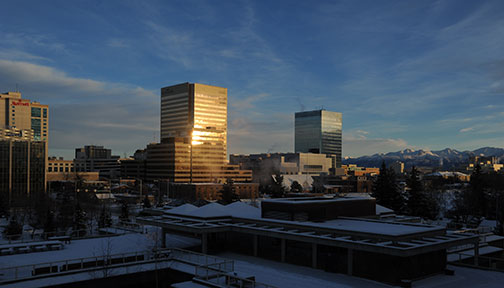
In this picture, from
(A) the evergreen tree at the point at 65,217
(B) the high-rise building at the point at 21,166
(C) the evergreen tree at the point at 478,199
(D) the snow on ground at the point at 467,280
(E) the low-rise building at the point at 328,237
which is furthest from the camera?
(B) the high-rise building at the point at 21,166

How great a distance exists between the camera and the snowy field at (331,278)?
32.4 m

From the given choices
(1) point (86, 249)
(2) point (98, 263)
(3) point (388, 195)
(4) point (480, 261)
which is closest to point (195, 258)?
(2) point (98, 263)

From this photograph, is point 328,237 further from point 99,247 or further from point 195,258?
point 99,247

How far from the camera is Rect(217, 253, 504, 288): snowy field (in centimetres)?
3241

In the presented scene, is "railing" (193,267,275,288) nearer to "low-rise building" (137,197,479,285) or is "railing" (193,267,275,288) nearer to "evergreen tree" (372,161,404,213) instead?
"low-rise building" (137,197,479,285)

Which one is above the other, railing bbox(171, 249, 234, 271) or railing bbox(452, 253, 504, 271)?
railing bbox(171, 249, 234, 271)

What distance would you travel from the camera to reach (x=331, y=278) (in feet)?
113

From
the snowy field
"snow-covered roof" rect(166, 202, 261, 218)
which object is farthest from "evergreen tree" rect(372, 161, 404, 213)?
the snowy field

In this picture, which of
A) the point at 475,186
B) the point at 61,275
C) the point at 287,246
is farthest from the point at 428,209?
the point at 61,275

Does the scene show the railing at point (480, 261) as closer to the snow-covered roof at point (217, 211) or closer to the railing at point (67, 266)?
the snow-covered roof at point (217, 211)

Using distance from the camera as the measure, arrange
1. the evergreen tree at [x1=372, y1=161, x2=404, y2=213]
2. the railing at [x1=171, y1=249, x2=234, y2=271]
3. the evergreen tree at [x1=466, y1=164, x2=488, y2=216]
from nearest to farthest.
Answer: the railing at [x1=171, y1=249, x2=234, y2=271], the evergreen tree at [x1=372, y1=161, x2=404, y2=213], the evergreen tree at [x1=466, y1=164, x2=488, y2=216]

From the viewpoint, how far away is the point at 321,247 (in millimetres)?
38375

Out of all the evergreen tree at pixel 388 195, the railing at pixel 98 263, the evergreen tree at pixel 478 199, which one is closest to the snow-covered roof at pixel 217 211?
the railing at pixel 98 263

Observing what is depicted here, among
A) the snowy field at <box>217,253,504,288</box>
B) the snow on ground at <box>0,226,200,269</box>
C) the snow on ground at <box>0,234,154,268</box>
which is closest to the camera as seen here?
the snowy field at <box>217,253,504,288</box>
